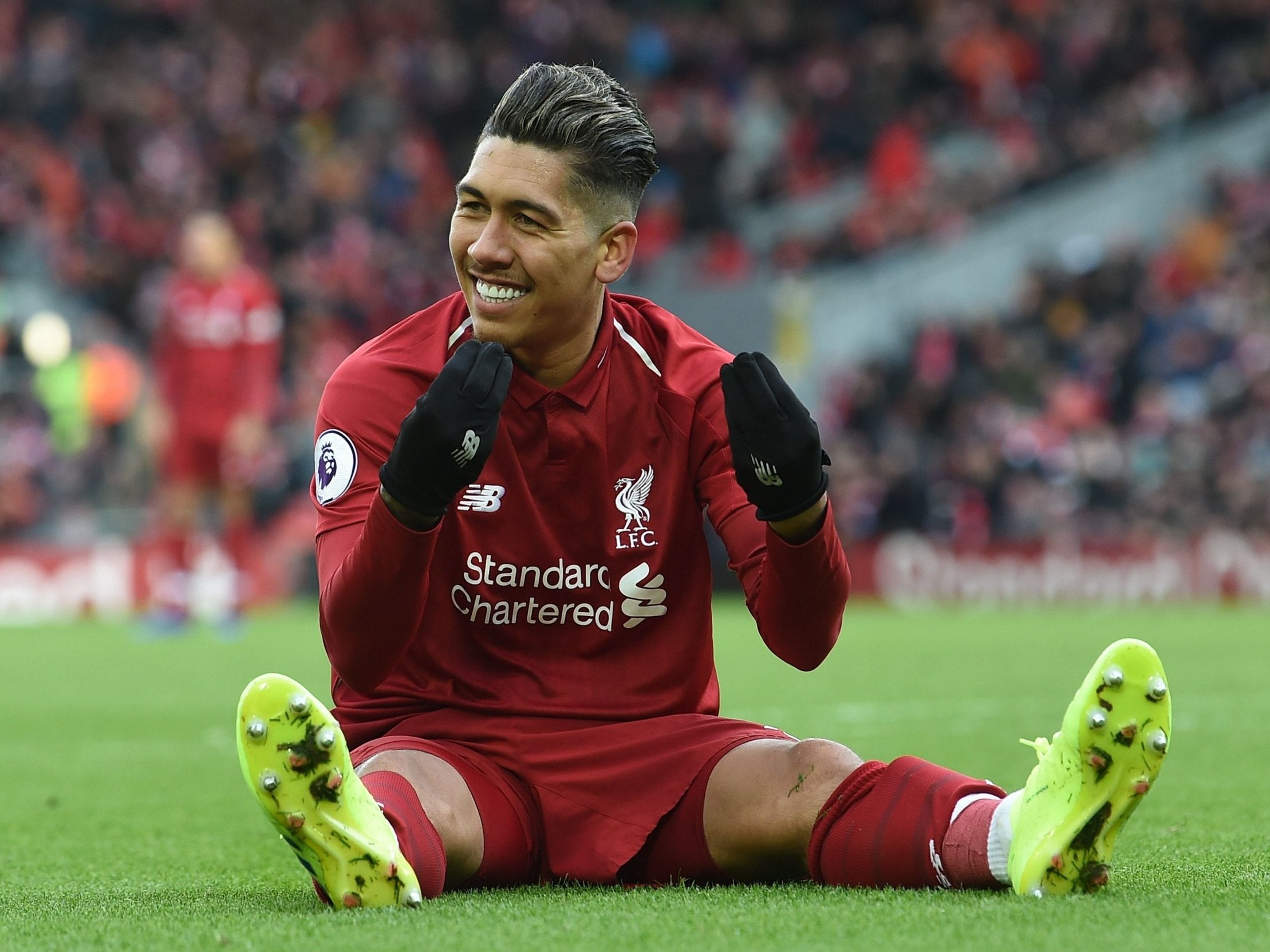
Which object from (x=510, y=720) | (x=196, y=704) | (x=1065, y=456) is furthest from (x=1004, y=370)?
(x=510, y=720)

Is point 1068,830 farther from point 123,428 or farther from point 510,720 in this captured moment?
point 123,428

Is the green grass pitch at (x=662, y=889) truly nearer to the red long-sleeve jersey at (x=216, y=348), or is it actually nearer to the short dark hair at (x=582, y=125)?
the short dark hair at (x=582, y=125)

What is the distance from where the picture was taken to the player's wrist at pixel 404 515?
287 cm

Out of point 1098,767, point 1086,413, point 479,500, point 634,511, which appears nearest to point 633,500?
point 634,511

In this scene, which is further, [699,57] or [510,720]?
[699,57]

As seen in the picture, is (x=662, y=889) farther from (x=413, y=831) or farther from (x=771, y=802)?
(x=413, y=831)

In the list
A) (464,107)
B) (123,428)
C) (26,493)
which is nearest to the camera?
(26,493)

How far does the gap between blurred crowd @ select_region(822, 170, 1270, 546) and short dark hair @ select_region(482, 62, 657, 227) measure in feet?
40.9

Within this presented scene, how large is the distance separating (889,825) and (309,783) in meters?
0.94

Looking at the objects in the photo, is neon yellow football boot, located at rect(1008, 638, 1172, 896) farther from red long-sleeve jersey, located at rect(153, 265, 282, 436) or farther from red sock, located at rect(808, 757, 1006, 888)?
red long-sleeve jersey, located at rect(153, 265, 282, 436)

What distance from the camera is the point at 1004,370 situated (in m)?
16.4

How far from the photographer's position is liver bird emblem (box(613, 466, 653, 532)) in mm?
3357

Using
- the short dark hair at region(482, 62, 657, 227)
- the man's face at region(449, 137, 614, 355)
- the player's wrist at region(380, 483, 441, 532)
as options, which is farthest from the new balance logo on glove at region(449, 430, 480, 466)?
the short dark hair at region(482, 62, 657, 227)

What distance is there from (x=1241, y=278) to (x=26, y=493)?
10644 mm
